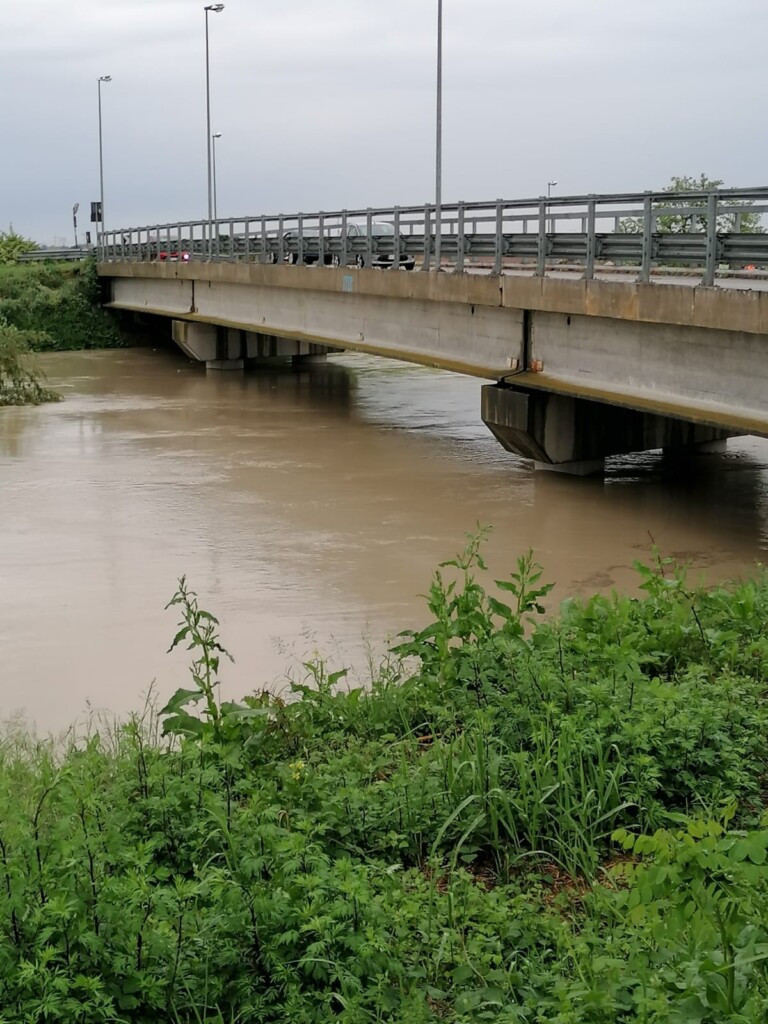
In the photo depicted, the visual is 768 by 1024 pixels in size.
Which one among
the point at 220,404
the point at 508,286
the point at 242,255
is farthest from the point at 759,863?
the point at 242,255

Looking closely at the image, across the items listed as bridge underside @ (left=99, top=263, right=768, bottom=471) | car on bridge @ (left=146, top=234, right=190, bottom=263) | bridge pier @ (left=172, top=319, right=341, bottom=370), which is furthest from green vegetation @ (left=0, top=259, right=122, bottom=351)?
bridge underside @ (left=99, top=263, right=768, bottom=471)

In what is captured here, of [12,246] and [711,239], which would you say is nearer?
[711,239]

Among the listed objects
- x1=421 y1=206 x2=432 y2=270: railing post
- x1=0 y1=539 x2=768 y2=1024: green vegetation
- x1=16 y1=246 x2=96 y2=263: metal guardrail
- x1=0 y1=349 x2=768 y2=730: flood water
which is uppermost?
x1=16 y1=246 x2=96 y2=263: metal guardrail

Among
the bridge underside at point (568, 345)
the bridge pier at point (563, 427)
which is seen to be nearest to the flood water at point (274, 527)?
the bridge pier at point (563, 427)

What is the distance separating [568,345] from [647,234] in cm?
278

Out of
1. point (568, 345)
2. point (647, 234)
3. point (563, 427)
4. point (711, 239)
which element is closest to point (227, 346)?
point (563, 427)

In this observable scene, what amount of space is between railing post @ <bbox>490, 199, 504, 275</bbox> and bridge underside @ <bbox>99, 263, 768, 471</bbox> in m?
0.32

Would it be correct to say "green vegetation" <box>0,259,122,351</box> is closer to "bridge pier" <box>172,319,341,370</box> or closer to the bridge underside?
"bridge pier" <box>172,319,341,370</box>

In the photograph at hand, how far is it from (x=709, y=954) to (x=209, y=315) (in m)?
32.4

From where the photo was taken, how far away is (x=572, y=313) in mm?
17438

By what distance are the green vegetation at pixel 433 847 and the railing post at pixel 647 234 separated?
8445 millimetres

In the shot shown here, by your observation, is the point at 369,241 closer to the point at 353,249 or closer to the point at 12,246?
the point at 353,249

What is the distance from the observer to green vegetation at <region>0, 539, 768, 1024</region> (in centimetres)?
423

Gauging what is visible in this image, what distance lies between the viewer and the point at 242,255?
32250mm
